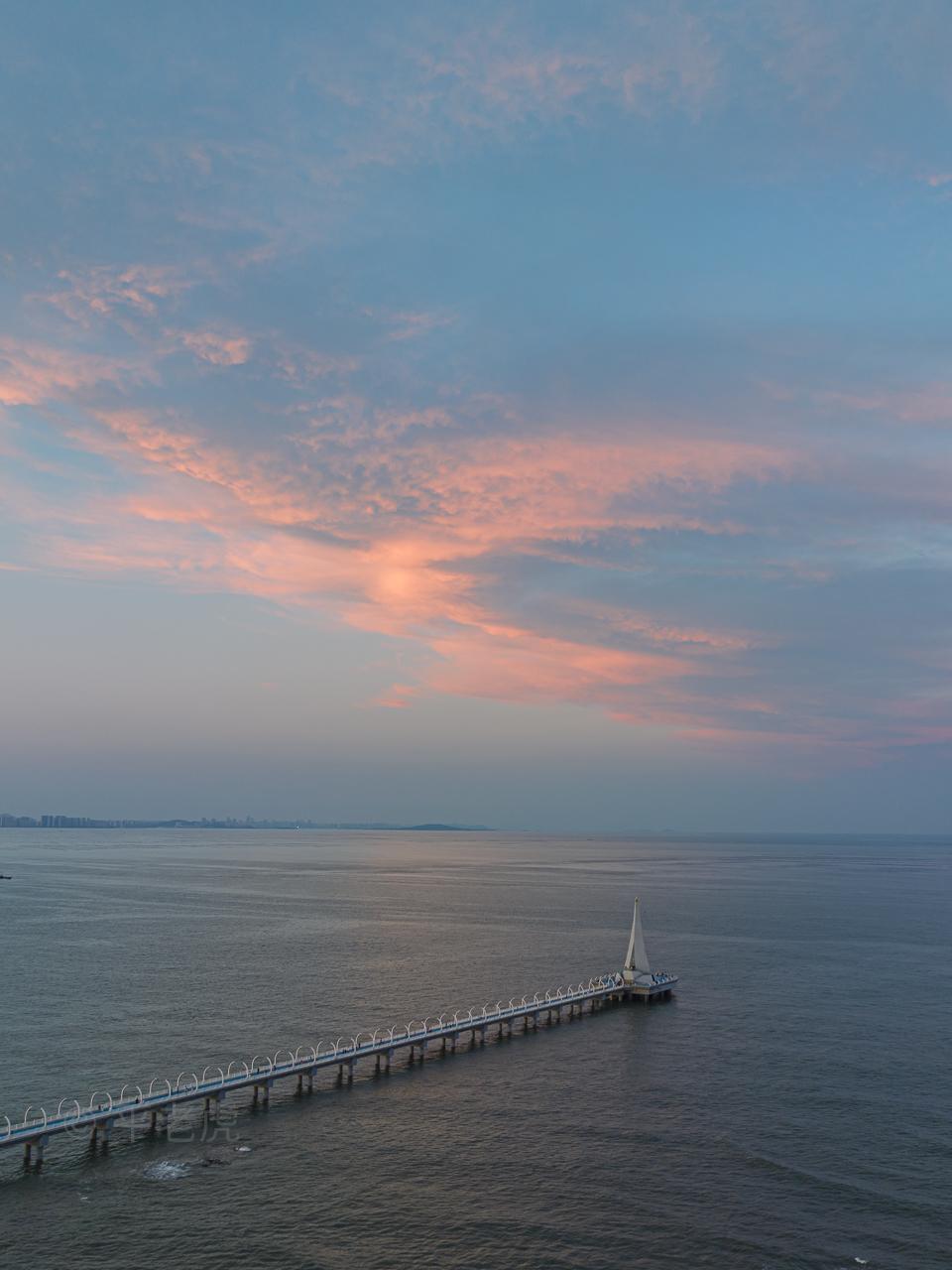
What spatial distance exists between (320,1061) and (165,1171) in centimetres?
1691

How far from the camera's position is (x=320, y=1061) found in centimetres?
6359

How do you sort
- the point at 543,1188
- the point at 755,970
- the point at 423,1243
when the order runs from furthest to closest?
the point at 755,970, the point at 543,1188, the point at 423,1243

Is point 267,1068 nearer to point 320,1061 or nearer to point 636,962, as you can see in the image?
point 320,1061

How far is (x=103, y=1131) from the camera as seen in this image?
51219mm

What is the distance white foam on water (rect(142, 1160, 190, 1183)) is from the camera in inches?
1839

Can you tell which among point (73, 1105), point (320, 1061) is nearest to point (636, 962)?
point (320, 1061)

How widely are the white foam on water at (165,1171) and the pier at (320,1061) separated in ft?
14.4

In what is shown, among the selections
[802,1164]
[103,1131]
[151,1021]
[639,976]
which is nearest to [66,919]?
[151,1021]

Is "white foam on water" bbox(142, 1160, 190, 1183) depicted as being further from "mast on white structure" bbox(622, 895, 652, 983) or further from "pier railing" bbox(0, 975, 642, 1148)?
"mast on white structure" bbox(622, 895, 652, 983)

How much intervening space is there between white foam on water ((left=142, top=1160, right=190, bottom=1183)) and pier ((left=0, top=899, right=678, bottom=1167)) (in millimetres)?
4398

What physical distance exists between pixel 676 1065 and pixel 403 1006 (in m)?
28.2

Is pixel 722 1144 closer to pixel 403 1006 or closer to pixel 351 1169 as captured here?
pixel 351 1169

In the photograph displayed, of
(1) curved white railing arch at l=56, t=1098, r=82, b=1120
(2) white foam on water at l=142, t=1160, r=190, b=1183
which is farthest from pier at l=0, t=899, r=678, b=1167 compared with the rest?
(2) white foam on water at l=142, t=1160, r=190, b=1183

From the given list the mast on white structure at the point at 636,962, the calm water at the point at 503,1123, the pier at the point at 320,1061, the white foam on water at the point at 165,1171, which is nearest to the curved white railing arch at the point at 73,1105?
the pier at the point at 320,1061
